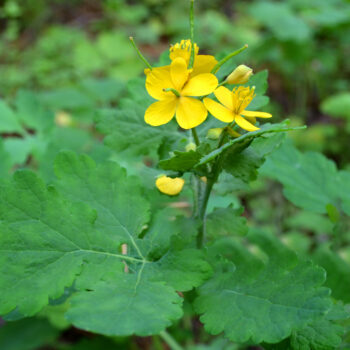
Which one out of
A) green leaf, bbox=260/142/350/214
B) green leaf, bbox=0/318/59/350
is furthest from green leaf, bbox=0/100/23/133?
green leaf, bbox=260/142/350/214

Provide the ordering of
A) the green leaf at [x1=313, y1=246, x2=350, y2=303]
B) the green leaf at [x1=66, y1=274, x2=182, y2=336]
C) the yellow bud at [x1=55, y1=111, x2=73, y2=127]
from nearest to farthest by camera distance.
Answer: the green leaf at [x1=66, y1=274, x2=182, y2=336], the green leaf at [x1=313, y1=246, x2=350, y2=303], the yellow bud at [x1=55, y1=111, x2=73, y2=127]

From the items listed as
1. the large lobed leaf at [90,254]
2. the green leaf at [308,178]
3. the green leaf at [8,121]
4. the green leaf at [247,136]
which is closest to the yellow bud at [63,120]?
the green leaf at [8,121]

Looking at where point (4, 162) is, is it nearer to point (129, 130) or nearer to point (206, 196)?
point (129, 130)

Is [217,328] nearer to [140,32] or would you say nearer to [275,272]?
[275,272]

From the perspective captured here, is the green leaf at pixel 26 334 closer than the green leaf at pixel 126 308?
No

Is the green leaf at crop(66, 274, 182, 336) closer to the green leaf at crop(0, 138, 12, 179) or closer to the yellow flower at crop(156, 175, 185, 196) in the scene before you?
the yellow flower at crop(156, 175, 185, 196)

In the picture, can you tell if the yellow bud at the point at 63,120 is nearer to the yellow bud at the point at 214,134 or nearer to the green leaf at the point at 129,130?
the green leaf at the point at 129,130

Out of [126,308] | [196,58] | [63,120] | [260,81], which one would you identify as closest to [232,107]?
[196,58]
